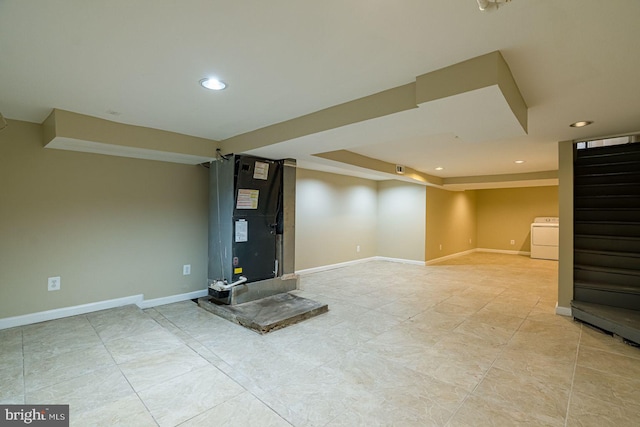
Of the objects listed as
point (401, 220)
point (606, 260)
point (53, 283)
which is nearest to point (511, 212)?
point (401, 220)

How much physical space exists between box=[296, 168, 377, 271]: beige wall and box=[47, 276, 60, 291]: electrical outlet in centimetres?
343

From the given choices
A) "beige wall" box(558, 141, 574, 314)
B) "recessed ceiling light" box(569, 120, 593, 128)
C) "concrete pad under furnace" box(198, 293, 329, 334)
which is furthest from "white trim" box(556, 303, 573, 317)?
"concrete pad under furnace" box(198, 293, 329, 334)

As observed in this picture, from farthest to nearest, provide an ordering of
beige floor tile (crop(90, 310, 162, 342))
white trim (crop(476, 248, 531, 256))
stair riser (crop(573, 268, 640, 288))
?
white trim (crop(476, 248, 531, 256)), stair riser (crop(573, 268, 640, 288)), beige floor tile (crop(90, 310, 162, 342))

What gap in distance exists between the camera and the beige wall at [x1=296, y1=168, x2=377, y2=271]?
18.6 ft

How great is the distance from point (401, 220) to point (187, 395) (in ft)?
19.9

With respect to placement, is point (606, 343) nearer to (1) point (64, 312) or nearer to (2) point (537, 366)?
(2) point (537, 366)

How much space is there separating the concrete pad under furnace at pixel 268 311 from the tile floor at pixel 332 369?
0.33 feet

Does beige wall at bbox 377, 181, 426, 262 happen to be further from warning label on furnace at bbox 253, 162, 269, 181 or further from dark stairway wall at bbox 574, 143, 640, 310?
warning label on furnace at bbox 253, 162, 269, 181

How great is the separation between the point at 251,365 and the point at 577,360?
272cm

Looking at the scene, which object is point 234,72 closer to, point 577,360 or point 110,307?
point 110,307

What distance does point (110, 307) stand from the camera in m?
3.47

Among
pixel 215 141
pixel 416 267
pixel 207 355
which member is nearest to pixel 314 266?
pixel 416 267

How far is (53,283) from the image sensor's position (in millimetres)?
3139

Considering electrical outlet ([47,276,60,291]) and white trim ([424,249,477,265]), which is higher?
electrical outlet ([47,276,60,291])
